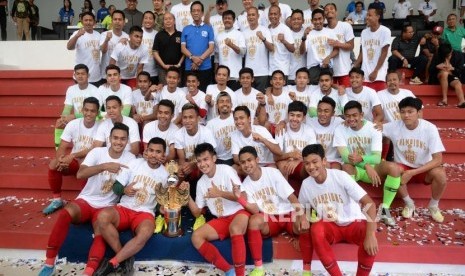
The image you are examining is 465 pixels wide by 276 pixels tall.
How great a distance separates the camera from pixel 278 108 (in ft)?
15.8

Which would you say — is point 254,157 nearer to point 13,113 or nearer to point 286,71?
point 286,71

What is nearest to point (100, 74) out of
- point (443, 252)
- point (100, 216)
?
point (100, 216)

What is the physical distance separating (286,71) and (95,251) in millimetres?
3299

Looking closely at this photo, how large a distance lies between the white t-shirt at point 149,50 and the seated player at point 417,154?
3130mm

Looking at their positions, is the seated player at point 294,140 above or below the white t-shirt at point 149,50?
below

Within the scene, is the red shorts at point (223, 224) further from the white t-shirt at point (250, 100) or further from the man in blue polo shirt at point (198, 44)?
the man in blue polo shirt at point (198, 44)

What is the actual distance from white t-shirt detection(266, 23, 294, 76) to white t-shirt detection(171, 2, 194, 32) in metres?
1.26

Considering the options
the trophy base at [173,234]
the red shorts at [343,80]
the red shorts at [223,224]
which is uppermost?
the red shorts at [343,80]

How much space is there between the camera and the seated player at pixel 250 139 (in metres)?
4.03

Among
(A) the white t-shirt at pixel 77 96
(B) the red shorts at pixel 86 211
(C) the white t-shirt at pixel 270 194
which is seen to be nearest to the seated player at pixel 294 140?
(C) the white t-shirt at pixel 270 194

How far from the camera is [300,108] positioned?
4152mm

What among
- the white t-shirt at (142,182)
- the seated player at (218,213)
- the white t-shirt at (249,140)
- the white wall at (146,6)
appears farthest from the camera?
the white wall at (146,6)

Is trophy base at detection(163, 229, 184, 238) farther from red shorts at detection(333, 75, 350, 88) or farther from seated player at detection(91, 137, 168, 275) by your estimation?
red shorts at detection(333, 75, 350, 88)

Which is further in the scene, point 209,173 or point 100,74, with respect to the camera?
point 100,74
